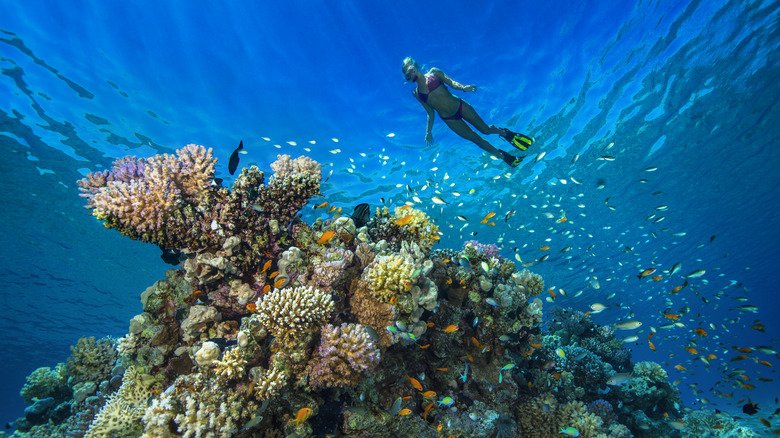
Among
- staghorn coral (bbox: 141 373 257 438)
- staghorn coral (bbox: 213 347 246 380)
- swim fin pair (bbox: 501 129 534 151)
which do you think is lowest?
staghorn coral (bbox: 141 373 257 438)

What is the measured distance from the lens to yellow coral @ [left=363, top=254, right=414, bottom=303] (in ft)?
13.7

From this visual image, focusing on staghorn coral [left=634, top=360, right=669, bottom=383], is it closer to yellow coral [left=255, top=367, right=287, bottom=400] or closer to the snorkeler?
the snorkeler

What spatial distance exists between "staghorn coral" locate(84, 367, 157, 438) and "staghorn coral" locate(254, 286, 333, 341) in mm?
2221

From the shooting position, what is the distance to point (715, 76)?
13.7 m

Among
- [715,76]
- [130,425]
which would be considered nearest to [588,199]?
[715,76]

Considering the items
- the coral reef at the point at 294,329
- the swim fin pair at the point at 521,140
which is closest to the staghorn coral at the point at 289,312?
the coral reef at the point at 294,329

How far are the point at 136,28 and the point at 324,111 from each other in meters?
7.83

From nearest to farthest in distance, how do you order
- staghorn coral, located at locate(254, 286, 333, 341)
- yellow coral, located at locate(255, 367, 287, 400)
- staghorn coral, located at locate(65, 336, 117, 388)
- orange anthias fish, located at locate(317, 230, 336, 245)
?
yellow coral, located at locate(255, 367, 287, 400), staghorn coral, located at locate(254, 286, 333, 341), orange anthias fish, located at locate(317, 230, 336, 245), staghorn coral, located at locate(65, 336, 117, 388)

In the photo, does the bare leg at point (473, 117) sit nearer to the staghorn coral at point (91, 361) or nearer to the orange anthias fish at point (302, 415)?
the orange anthias fish at point (302, 415)

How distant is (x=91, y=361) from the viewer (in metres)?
6.03

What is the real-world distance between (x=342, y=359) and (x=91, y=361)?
637cm

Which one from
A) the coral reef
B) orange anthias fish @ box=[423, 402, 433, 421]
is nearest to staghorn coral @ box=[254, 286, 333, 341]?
the coral reef

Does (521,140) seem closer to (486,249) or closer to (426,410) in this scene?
(486,249)

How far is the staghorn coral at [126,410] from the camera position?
3916mm
